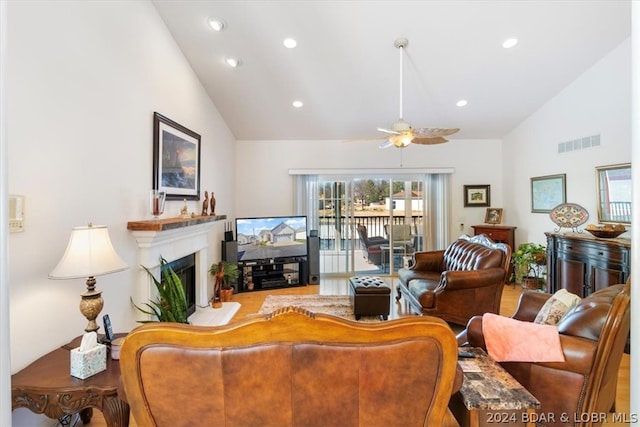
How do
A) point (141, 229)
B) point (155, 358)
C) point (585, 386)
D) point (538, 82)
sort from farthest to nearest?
point (538, 82)
point (141, 229)
point (585, 386)
point (155, 358)

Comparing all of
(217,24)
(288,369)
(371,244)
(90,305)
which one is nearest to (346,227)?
(371,244)

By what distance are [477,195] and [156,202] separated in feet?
18.2

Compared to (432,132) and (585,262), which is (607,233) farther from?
(432,132)

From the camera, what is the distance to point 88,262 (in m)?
1.64

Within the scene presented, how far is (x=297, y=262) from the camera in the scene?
17.9 feet

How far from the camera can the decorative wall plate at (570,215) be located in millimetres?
3861

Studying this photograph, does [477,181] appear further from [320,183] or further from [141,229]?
[141,229]

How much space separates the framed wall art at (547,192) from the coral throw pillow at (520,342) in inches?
149

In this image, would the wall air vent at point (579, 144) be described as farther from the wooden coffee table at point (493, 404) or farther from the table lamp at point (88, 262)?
the table lamp at point (88, 262)

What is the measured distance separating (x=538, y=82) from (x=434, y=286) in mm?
3213

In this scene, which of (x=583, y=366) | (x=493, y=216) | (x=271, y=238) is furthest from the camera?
(x=493, y=216)

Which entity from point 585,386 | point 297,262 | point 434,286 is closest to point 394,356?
point 585,386

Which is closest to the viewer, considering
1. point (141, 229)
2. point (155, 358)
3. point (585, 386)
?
point (155, 358)

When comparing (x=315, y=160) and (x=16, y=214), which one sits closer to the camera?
(x=16, y=214)
